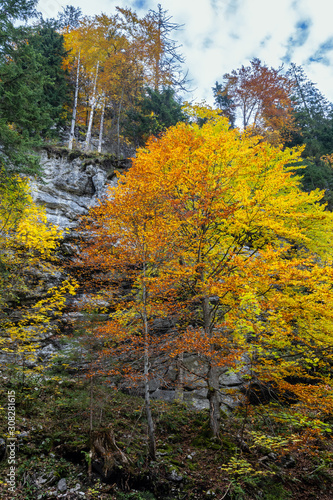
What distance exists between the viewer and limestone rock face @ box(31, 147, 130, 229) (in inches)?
644

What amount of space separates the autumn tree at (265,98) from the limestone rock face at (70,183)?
48.2 feet

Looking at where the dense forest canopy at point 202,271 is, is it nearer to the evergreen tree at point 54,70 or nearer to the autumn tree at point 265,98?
the evergreen tree at point 54,70

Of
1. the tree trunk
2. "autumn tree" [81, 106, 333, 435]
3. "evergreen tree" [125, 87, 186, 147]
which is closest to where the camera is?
"autumn tree" [81, 106, 333, 435]

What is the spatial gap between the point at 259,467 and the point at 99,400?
205 inches

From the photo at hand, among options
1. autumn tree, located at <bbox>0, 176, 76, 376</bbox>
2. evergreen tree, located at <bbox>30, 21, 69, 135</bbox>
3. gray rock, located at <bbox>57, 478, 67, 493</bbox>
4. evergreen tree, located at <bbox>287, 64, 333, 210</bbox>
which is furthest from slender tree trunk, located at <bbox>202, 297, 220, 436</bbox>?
evergreen tree, located at <bbox>30, 21, 69, 135</bbox>

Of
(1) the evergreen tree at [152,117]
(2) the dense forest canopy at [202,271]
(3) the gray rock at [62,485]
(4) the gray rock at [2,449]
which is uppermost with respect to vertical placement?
(1) the evergreen tree at [152,117]

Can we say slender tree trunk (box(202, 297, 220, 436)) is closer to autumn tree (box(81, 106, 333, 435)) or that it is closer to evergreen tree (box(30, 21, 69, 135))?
autumn tree (box(81, 106, 333, 435))

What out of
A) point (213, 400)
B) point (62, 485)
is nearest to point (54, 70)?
point (213, 400)

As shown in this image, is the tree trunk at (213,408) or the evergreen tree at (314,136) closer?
the tree trunk at (213,408)

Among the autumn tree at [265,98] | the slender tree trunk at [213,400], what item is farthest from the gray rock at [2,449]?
the autumn tree at [265,98]

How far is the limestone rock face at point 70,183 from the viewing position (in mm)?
16353

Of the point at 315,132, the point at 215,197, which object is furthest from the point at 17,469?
the point at 315,132

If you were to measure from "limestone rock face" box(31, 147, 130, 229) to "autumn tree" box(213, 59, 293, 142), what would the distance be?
48.2 feet

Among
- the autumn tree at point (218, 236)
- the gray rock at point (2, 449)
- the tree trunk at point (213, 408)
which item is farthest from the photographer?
the tree trunk at point (213, 408)
